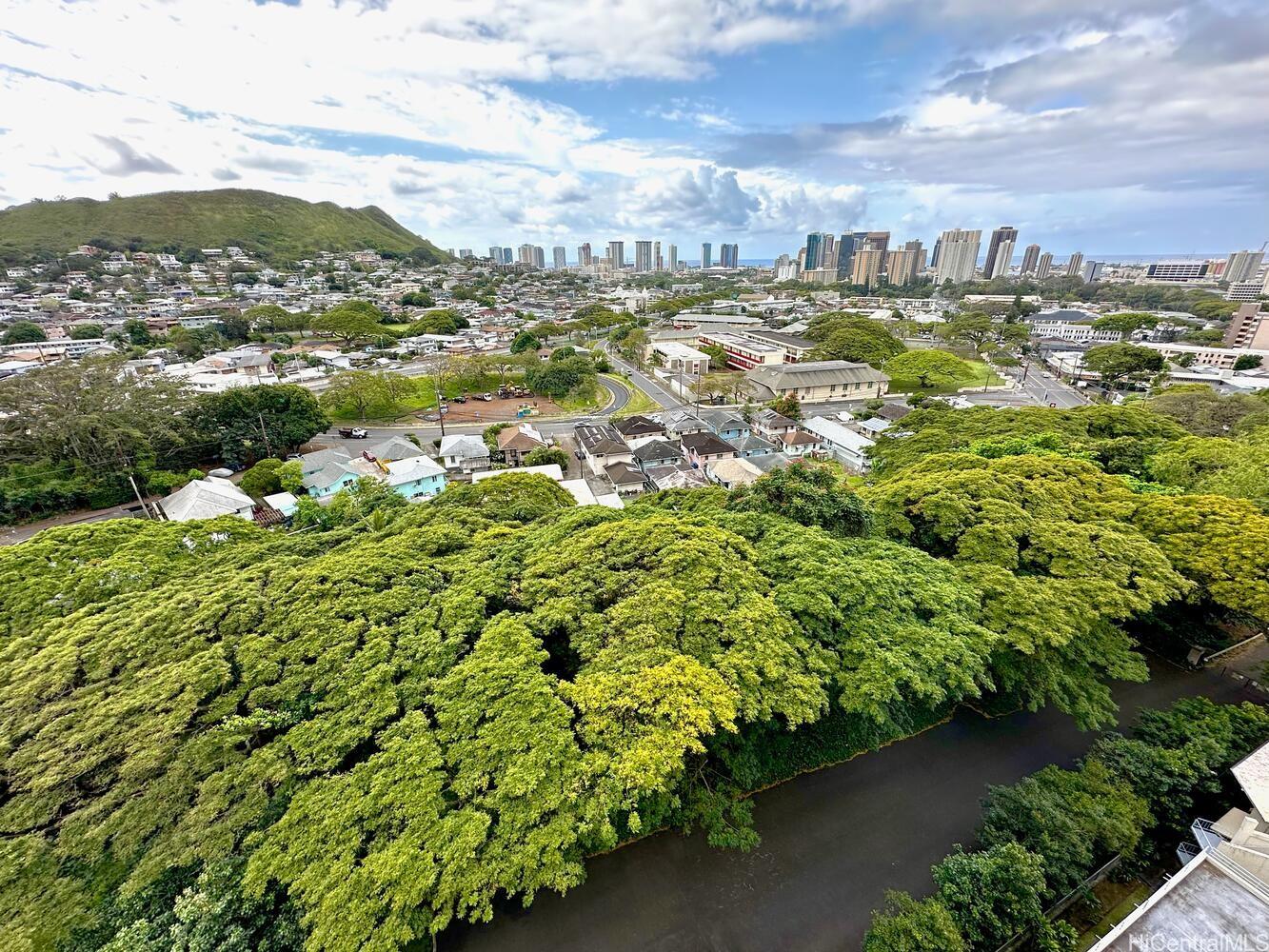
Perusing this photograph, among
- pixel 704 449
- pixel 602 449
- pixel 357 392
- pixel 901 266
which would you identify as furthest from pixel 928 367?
pixel 901 266

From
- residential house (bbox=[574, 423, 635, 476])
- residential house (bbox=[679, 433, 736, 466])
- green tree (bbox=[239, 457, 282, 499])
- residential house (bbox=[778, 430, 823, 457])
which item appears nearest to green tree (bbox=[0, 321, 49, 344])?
green tree (bbox=[239, 457, 282, 499])

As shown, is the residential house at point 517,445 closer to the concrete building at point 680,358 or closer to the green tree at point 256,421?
the green tree at point 256,421

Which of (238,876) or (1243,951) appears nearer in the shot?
(1243,951)

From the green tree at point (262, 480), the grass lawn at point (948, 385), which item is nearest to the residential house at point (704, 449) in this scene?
the green tree at point (262, 480)

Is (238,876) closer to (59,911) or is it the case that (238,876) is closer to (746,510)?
(59,911)

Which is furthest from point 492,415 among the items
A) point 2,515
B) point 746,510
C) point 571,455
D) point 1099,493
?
point 1099,493
